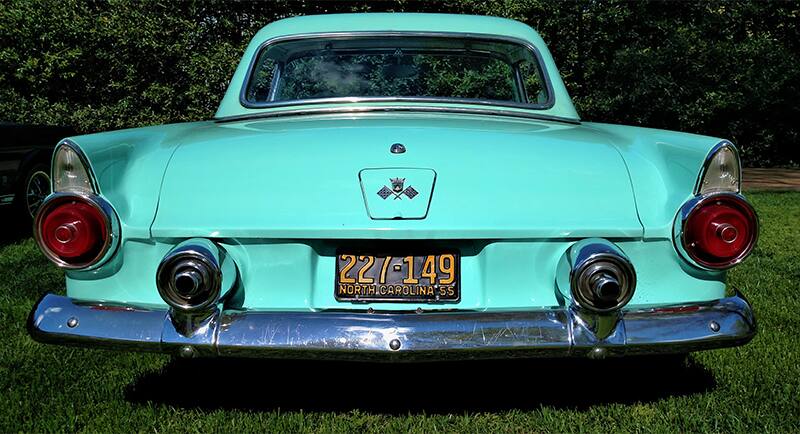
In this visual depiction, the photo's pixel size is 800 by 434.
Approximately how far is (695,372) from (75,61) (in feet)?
40.5

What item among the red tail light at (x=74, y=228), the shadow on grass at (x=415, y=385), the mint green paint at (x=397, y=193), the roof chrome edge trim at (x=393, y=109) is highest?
the mint green paint at (x=397, y=193)

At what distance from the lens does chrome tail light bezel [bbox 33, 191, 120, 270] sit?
92.6 inches

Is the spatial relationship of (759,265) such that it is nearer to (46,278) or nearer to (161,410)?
(161,410)

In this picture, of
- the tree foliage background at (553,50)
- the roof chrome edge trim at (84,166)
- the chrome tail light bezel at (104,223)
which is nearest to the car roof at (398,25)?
the roof chrome edge trim at (84,166)

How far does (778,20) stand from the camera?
15516mm

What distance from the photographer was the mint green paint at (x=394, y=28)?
3438mm

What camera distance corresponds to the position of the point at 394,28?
139 inches

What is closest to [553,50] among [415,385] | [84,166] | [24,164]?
[24,164]

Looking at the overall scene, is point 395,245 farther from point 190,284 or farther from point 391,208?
point 190,284

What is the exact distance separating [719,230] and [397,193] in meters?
1.00

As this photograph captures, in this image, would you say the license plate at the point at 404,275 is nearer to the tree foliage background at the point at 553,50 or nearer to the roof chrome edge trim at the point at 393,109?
the roof chrome edge trim at the point at 393,109

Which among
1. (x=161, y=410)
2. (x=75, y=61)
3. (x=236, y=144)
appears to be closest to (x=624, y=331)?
(x=236, y=144)

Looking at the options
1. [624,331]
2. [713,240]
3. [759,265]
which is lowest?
[759,265]

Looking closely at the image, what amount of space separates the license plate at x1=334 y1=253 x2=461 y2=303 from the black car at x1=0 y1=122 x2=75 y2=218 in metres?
5.41
